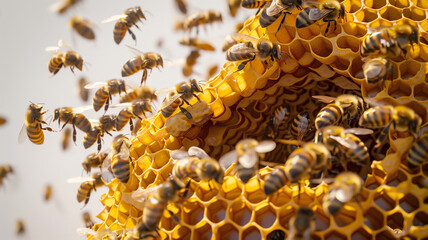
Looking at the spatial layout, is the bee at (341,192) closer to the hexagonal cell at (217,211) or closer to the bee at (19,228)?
the hexagonal cell at (217,211)

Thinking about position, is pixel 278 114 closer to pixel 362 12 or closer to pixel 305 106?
pixel 305 106

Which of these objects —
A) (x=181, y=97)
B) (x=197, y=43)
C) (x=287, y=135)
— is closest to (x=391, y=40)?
(x=287, y=135)

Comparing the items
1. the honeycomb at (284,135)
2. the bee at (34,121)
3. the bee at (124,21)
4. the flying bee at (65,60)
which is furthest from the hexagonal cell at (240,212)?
the flying bee at (65,60)

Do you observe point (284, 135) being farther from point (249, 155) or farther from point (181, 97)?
point (249, 155)

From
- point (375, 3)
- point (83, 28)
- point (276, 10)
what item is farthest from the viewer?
point (83, 28)

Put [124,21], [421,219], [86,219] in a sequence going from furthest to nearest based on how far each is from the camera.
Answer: [86,219]
[124,21]
[421,219]

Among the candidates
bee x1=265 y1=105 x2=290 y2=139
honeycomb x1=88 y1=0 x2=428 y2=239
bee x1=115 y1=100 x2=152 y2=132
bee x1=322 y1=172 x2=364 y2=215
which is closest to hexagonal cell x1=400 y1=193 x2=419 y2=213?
honeycomb x1=88 y1=0 x2=428 y2=239
